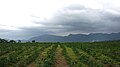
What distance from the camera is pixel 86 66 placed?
2677 cm

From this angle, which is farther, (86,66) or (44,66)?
(86,66)

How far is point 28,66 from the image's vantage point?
27.4 m

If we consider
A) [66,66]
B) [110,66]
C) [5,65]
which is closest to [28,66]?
[5,65]

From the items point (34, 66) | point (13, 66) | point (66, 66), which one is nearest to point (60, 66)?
point (66, 66)

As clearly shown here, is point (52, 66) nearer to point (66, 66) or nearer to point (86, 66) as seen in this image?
point (66, 66)

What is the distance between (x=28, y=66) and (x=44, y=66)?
2.96 m

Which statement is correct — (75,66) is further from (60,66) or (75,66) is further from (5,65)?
(5,65)

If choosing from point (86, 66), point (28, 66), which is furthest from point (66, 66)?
point (28, 66)

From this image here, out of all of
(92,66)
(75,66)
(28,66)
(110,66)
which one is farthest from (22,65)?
(110,66)

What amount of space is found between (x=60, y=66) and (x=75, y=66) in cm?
226

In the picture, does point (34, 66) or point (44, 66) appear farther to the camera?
point (34, 66)

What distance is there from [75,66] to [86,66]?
4.43 ft

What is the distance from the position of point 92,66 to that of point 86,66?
0.94m

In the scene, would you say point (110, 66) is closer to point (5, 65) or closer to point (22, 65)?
point (22, 65)
